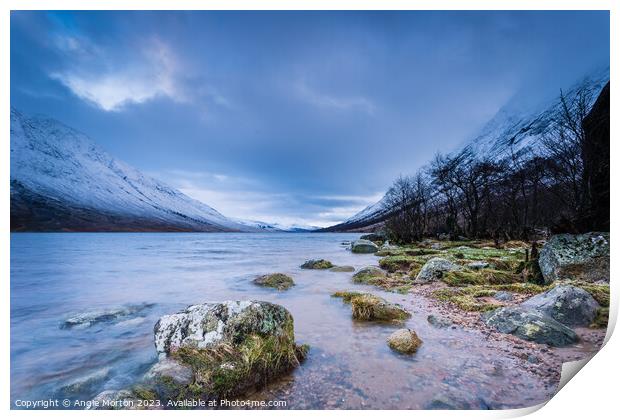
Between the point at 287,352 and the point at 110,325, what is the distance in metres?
4.36

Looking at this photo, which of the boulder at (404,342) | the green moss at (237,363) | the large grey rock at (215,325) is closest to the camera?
the green moss at (237,363)

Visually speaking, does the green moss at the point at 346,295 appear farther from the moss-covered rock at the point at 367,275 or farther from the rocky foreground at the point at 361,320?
the moss-covered rock at the point at 367,275

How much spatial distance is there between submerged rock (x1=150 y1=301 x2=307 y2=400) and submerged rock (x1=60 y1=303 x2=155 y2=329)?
3061mm

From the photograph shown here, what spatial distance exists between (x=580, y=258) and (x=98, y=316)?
36.1ft

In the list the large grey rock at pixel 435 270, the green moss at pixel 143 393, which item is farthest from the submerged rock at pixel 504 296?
the green moss at pixel 143 393

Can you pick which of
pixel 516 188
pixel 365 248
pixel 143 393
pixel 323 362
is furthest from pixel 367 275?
pixel 516 188

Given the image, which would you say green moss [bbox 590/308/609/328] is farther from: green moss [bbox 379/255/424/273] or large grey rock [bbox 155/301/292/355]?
green moss [bbox 379/255/424/273]

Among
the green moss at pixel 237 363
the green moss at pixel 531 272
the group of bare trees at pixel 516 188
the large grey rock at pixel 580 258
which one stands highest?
the group of bare trees at pixel 516 188

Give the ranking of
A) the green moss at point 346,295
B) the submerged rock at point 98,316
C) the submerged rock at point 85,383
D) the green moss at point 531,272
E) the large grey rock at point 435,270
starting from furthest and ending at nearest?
the large grey rock at point 435,270 < the green moss at point 531,272 < the green moss at point 346,295 < the submerged rock at point 98,316 < the submerged rock at point 85,383

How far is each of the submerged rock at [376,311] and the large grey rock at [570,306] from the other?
2408 mm

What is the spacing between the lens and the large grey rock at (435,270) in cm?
1041

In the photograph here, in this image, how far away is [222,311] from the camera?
4.32m
